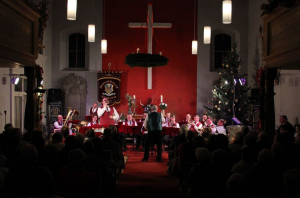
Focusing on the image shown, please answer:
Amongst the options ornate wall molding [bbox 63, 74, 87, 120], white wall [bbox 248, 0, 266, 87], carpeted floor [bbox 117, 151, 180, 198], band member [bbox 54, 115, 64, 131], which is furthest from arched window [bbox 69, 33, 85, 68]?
white wall [bbox 248, 0, 266, 87]

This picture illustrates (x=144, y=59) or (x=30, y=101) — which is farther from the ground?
(x=144, y=59)

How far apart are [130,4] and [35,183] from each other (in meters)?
13.6

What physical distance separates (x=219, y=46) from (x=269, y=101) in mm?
7777

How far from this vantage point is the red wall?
49.7ft

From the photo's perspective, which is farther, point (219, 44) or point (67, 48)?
point (219, 44)

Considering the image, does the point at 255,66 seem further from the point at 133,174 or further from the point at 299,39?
the point at 133,174

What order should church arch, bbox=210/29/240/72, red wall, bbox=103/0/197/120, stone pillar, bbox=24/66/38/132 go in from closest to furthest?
stone pillar, bbox=24/66/38/132 < red wall, bbox=103/0/197/120 < church arch, bbox=210/29/240/72

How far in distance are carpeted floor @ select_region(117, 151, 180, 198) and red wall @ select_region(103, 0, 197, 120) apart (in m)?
6.51

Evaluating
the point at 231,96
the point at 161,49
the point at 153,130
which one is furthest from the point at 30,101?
the point at 231,96

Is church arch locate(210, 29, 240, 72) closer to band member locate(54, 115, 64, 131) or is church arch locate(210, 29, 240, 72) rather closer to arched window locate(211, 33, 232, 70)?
arched window locate(211, 33, 232, 70)

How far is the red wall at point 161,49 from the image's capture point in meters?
15.1

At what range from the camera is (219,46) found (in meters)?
15.7

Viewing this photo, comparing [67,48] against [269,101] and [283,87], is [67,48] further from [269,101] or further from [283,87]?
[269,101]

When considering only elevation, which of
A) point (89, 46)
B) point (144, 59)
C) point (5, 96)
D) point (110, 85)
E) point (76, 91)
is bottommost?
point (5, 96)
